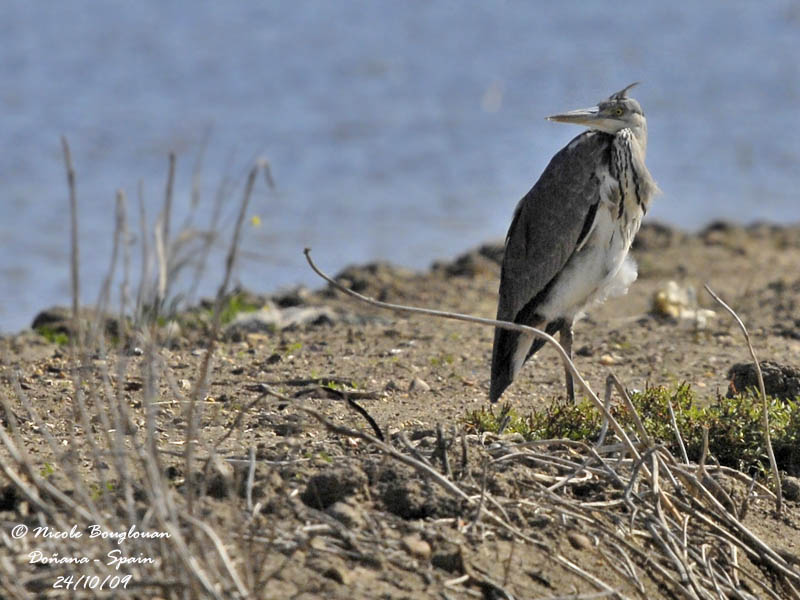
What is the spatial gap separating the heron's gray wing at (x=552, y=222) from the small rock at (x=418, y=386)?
0.67 meters

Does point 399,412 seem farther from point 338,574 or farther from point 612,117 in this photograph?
point 338,574

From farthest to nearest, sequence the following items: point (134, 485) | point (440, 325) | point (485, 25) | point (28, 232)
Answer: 1. point (485, 25)
2. point (28, 232)
3. point (440, 325)
4. point (134, 485)

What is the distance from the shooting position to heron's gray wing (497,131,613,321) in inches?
247

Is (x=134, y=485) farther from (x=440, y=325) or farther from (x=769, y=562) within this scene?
(x=440, y=325)

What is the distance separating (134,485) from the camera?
373 centimetres

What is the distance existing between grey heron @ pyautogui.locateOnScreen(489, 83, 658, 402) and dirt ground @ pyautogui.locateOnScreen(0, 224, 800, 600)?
1.36 ft

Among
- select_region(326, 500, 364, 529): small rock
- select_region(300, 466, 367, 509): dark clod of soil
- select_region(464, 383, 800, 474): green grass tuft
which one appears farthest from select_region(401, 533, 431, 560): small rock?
select_region(464, 383, 800, 474): green grass tuft

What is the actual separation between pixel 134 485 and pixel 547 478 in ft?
4.51

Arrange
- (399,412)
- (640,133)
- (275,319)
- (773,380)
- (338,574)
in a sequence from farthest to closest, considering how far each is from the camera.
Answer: (275,319) → (640,133) → (773,380) → (399,412) → (338,574)

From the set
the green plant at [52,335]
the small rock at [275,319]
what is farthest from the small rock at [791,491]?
the green plant at [52,335]

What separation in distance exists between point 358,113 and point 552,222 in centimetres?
923

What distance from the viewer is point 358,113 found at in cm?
1527

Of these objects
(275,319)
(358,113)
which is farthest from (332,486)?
(358,113)

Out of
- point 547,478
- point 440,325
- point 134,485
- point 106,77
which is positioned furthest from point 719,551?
point 106,77
